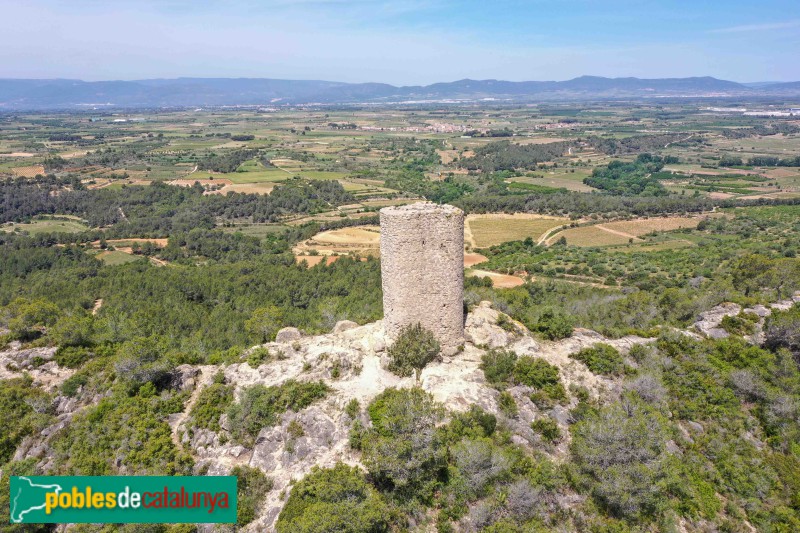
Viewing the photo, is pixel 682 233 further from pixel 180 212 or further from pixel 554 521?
pixel 180 212

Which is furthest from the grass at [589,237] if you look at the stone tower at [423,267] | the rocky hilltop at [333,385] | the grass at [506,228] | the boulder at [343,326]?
the stone tower at [423,267]

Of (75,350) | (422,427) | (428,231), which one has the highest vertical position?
(428,231)

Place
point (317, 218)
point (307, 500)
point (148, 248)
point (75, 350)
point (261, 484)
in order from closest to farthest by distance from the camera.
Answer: point (307, 500) < point (261, 484) < point (75, 350) < point (148, 248) < point (317, 218)

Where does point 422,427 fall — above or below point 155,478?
above

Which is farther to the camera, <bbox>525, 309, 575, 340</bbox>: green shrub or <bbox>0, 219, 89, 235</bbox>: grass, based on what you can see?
<bbox>0, 219, 89, 235</bbox>: grass

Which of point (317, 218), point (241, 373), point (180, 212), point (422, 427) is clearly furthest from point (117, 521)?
point (180, 212)

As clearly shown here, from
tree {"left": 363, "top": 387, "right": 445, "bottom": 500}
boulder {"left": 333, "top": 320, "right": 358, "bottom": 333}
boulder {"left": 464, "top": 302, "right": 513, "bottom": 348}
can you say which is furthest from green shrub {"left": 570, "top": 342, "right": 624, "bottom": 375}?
boulder {"left": 333, "top": 320, "right": 358, "bottom": 333}

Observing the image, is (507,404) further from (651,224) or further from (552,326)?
(651,224)

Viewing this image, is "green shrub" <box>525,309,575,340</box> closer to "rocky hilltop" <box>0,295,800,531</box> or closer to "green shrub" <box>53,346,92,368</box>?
"rocky hilltop" <box>0,295,800,531</box>
